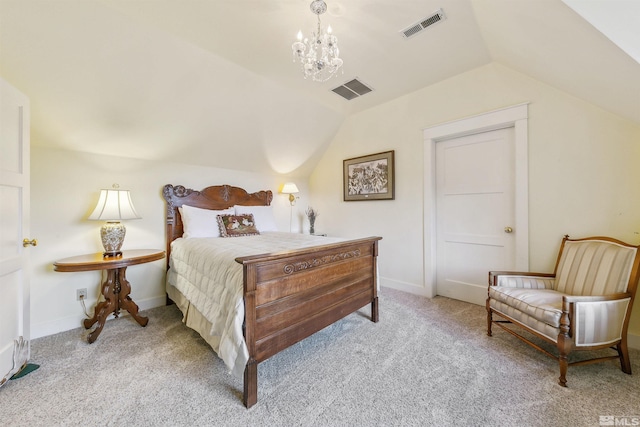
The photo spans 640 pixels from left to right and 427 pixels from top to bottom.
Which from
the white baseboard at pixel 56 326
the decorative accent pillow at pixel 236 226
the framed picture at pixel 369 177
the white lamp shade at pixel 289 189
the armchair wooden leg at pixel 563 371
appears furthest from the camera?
the white lamp shade at pixel 289 189

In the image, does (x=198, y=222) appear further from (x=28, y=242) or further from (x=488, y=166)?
(x=488, y=166)

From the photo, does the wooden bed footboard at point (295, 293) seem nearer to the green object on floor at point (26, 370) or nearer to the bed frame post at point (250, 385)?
the bed frame post at point (250, 385)

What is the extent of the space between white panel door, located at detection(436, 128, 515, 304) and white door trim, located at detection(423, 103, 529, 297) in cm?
9

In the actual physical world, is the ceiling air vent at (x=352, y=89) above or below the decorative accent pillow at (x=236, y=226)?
above

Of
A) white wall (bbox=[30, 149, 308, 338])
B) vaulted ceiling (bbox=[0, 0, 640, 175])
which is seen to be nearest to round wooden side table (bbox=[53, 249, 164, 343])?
white wall (bbox=[30, 149, 308, 338])

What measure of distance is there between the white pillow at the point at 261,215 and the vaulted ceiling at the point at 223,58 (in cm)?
97

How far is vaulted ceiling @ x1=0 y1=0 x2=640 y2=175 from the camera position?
164 cm

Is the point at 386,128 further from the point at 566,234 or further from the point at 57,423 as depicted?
the point at 57,423

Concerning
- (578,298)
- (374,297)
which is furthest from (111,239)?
(578,298)

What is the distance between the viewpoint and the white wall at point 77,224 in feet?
7.37

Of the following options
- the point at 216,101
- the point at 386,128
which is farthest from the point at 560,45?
the point at 216,101

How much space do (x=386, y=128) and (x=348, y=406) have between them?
3252 millimetres

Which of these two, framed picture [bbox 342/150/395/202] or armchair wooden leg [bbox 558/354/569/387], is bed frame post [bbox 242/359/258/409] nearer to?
armchair wooden leg [bbox 558/354/569/387]

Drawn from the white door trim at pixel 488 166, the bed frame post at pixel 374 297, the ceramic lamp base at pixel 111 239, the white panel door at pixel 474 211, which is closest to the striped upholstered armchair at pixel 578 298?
the white door trim at pixel 488 166
